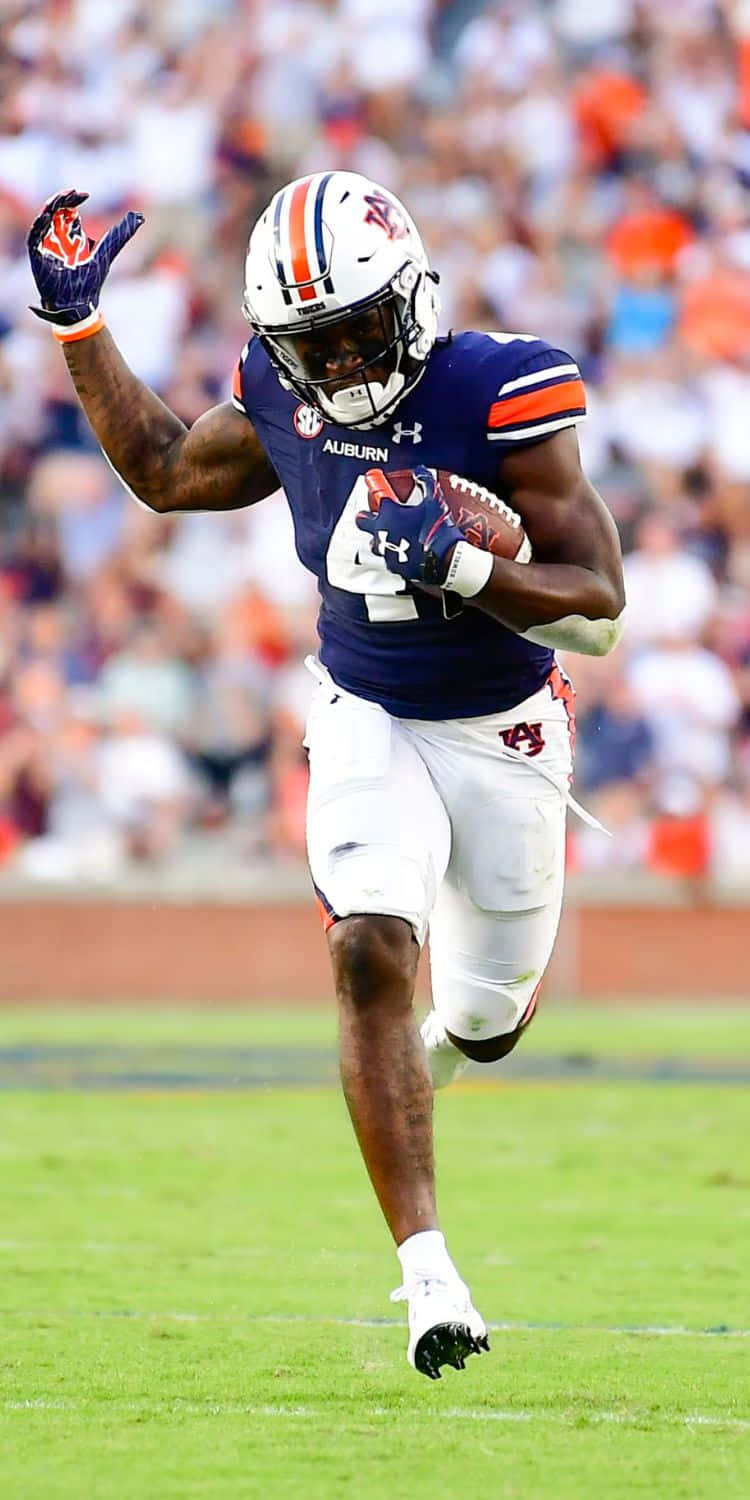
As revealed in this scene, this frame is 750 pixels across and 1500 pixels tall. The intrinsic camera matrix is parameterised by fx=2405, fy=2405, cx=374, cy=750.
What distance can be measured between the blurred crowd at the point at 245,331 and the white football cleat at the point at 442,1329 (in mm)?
7652

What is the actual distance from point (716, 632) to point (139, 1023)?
3324 millimetres

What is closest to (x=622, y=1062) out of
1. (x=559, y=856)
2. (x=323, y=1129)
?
(x=323, y=1129)

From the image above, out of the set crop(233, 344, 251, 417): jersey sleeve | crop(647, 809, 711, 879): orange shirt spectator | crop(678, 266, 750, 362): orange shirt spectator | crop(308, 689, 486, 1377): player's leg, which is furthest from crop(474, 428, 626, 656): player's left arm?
crop(678, 266, 750, 362): orange shirt spectator

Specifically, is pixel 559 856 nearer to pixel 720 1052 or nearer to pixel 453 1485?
pixel 453 1485

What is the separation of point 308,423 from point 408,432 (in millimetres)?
228

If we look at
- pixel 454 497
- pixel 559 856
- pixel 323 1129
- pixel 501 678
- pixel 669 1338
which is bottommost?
pixel 323 1129

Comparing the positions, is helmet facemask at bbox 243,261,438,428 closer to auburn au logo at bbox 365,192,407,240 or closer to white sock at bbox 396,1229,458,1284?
auburn au logo at bbox 365,192,407,240

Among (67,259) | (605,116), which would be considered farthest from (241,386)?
(605,116)

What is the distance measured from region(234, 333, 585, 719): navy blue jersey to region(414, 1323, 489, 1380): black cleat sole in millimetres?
1231

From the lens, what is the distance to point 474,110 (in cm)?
1335

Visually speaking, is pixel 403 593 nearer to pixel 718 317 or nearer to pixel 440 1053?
pixel 440 1053

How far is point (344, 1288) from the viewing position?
493 centimetres

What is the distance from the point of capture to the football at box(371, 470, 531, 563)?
4.06 m

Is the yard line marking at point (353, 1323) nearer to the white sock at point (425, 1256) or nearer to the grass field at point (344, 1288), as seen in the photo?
the grass field at point (344, 1288)
